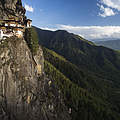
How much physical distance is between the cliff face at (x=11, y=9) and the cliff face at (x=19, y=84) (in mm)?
16287

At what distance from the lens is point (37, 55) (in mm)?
59875

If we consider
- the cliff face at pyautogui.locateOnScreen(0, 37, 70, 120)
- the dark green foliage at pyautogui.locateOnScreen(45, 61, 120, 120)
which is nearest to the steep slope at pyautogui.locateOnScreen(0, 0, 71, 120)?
the cliff face at pyautogui.locateOnScreen(0, 37, 70, 120)

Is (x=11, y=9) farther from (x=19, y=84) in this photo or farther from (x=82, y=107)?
(x=82, y=107)

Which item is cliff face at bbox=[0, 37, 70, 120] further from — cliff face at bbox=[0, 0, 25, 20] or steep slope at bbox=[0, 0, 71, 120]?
cliff face at bbox=[0, 0, 25, 20]

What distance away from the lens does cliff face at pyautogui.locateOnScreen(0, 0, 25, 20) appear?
187 feet

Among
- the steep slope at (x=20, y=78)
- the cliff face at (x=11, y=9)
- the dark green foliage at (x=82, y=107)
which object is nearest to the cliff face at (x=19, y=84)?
the steep slope at (x=20, y=78)

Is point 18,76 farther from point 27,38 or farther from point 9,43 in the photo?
point 27,38

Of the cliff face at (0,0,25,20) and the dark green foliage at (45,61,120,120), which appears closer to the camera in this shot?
the cliff face at (0,0,25,20)

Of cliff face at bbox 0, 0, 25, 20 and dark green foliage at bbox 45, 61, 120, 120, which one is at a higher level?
cliff face at bbox 0, 0, 25, 20

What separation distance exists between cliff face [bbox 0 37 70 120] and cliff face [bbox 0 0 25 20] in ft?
53.4

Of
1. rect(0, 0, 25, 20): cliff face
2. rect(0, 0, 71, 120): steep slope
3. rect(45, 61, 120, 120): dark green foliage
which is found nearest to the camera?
rect(0, 0, 71, 120): steep slope

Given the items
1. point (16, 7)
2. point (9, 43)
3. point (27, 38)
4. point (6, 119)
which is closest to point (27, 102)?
point (6, 119)

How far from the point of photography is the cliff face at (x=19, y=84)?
1767 inches

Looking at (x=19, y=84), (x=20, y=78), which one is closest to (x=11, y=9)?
(x=20, y=78)
